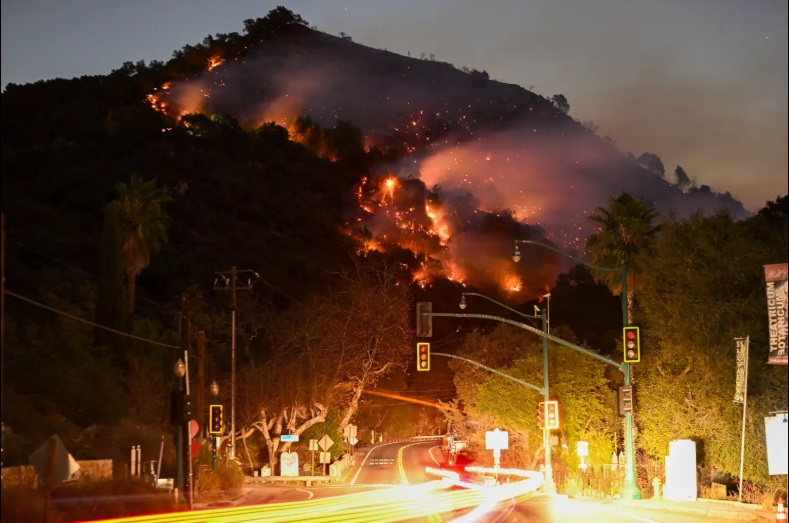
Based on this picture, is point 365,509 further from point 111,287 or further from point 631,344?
point 111,287

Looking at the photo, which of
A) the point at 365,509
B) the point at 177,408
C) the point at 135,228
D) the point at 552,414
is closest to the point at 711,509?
the point at 365,509

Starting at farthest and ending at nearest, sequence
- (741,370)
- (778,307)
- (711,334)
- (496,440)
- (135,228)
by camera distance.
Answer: (135,228) < (496,440) < (711,334) < (741,370) < (778,307)

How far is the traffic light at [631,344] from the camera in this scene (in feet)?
112

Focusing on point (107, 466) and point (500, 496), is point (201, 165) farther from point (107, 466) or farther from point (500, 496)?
point (500, 496)

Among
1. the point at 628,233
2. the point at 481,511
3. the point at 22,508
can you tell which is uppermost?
the point at 628,233

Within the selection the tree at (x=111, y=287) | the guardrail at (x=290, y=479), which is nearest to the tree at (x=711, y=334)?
the guardrail at (x=290, y=479)

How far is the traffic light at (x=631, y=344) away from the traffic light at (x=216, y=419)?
2025 cm

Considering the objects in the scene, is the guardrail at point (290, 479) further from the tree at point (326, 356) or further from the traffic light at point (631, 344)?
the traffic light at point (631, 344)

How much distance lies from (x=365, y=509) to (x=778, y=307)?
11940 mm

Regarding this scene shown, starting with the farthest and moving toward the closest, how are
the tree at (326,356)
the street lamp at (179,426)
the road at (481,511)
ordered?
1. the tree at (326,356)
2. the street lamp at (179,426)
3. the road at (481,511)

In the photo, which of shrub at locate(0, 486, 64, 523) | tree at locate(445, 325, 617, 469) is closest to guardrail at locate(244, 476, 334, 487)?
tree at locate(445, 325, 617, 469)

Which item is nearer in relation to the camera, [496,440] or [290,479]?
[496,440]

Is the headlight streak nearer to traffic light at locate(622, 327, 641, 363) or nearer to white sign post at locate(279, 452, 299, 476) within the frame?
traffic light at locate(622, 327, 641, 363)

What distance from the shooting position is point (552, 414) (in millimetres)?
48438
